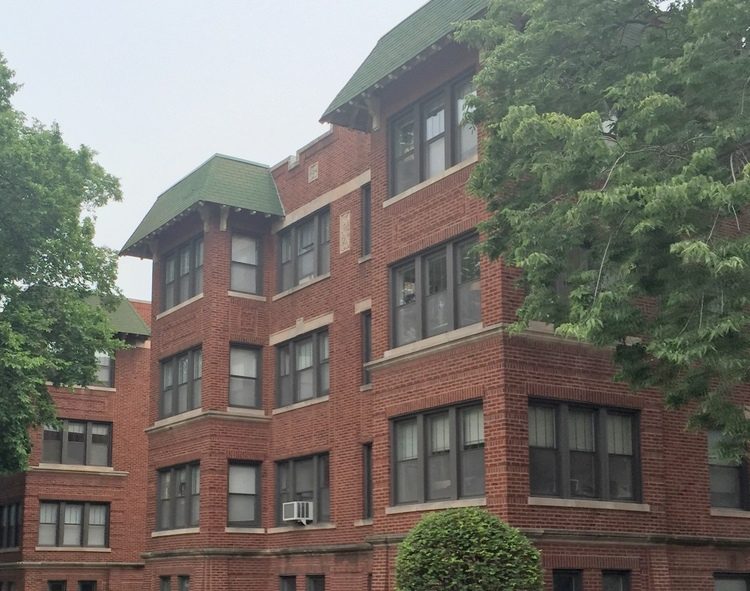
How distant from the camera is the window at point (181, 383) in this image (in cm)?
3369

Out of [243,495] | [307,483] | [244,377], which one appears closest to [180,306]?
[244,377]

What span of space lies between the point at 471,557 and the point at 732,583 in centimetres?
735

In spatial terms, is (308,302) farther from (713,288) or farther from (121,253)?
(713,288)

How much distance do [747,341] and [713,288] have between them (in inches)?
34.8

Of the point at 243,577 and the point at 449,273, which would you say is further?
the point at 243,577

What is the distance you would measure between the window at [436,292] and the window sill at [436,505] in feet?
11.0

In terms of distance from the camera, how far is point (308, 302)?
31703mm

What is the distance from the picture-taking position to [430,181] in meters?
24.2

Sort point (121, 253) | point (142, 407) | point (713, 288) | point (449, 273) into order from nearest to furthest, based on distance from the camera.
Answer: point (713, 288)
point (449, 273)
point (121, 253)
point (142, 407)

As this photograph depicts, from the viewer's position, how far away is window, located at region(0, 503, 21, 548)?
43906mm

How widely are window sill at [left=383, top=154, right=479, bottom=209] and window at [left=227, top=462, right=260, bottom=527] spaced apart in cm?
1040

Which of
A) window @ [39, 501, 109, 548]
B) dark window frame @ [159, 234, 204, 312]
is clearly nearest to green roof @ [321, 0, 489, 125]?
dark window frame @ [159, 234, 204, 312]

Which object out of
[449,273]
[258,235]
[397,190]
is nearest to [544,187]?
[449,273]

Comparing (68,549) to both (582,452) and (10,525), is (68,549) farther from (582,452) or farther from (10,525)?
(582,452)
